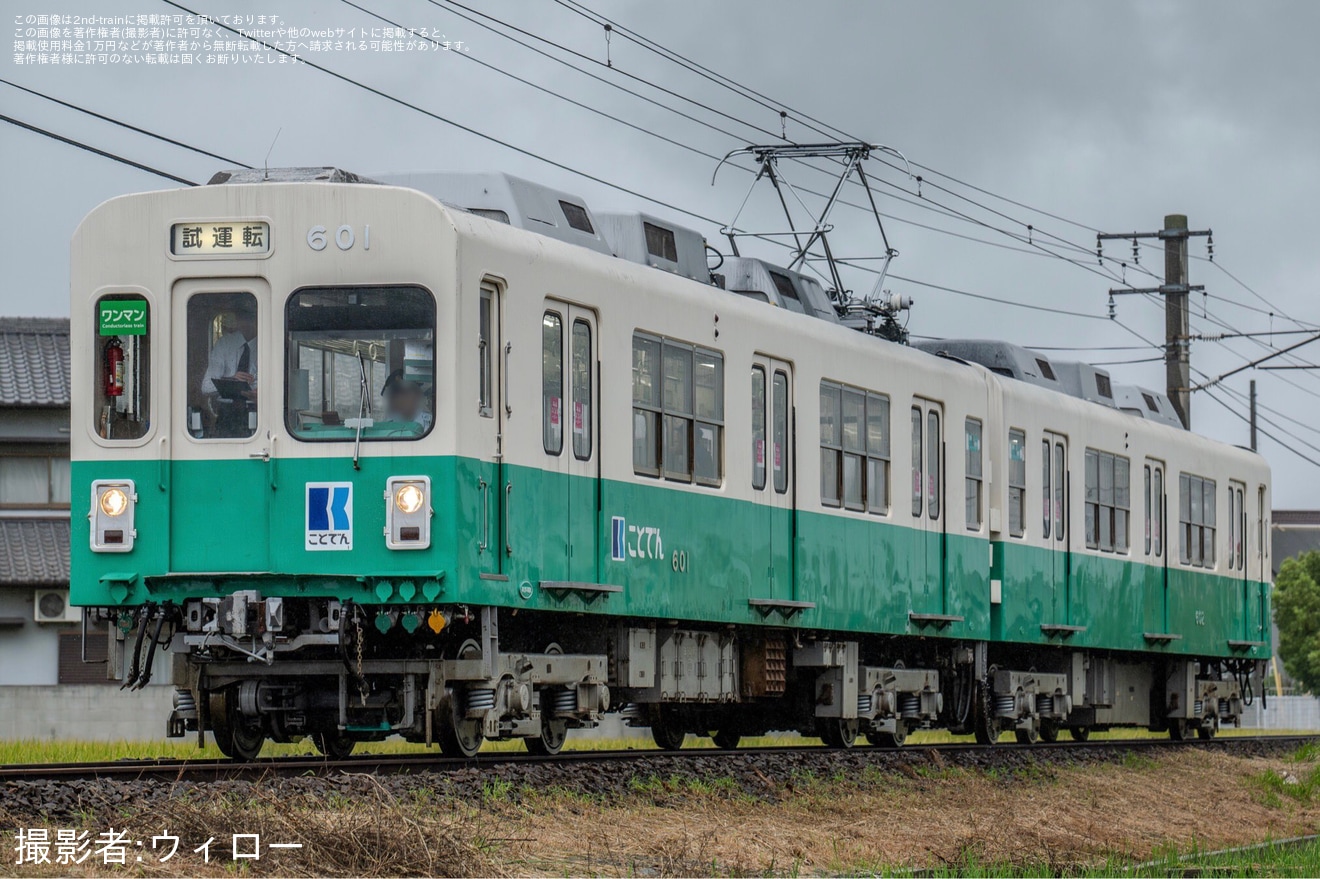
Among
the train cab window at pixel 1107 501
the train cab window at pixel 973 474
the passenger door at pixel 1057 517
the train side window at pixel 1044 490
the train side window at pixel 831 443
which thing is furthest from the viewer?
the train cab window at pixel 1107 501

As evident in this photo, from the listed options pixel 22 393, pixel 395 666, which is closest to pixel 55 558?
pixel 22 393

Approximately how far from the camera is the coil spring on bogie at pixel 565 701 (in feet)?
44.1

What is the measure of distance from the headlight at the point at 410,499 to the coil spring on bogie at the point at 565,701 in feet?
7.69

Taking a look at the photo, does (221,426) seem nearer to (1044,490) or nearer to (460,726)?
(460,726)

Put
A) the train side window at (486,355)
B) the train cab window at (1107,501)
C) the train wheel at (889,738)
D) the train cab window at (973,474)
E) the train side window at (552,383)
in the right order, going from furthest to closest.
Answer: the train cab window at (1107,501) → the train cab window at (973,474) → the train wheel at (889,738) → the train side window at (552,383) → the train side window at (486,355)

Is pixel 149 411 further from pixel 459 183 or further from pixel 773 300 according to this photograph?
pixel 773 300

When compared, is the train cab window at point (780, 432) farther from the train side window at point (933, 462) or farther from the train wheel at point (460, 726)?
the train wheel at point (460, 726)

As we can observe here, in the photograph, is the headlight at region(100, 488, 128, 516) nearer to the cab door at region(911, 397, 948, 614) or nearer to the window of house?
the cab door at region(911, 397, 948, 614)

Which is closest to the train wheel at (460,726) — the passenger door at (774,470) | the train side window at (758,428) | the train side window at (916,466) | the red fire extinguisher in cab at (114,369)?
the red fire extinguisher in cab at (114,369)

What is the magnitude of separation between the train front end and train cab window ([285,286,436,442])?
12mm

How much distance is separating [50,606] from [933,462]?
18.2m

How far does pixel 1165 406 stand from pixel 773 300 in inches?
412

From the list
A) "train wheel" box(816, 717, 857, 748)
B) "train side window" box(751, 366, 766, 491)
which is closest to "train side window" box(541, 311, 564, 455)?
"train side window" box(751, 366, 766, 491)

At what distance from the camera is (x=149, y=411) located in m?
12.2
